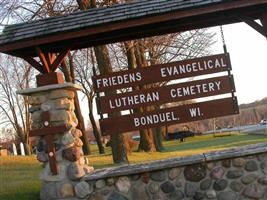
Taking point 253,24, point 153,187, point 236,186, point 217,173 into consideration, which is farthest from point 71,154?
point 253,24

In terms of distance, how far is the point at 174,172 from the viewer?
28.9ft

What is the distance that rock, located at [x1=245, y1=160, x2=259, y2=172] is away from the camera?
8719 mm

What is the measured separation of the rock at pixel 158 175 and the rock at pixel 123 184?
1.46 ft

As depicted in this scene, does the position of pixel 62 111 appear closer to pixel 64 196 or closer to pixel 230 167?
pixel 64 196

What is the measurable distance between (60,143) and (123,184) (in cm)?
143

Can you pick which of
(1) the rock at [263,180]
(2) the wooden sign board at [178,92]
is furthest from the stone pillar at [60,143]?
(1) the rock at [263,180]

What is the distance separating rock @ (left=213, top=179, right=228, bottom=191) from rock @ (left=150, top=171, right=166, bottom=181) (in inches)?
36.3

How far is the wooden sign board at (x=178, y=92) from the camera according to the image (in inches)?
368

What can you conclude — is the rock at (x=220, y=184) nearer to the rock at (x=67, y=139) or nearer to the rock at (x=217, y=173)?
the rock at (x=217, y=173)

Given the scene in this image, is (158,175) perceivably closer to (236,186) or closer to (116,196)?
(116,196)

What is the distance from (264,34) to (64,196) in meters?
4.83

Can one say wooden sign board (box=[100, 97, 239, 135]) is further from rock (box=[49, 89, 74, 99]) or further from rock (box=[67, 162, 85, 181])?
rock (box=[49, 89, 74, 99])

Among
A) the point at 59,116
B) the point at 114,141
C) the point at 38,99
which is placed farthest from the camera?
the point at 114,141

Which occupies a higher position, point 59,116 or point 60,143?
point 59,116
